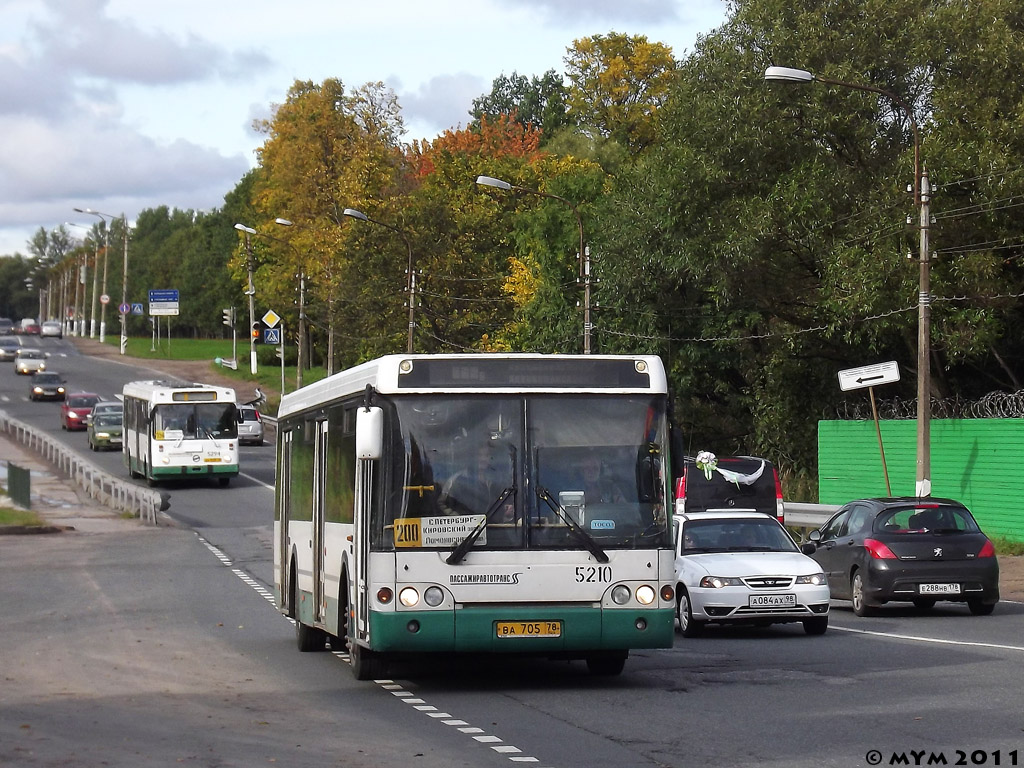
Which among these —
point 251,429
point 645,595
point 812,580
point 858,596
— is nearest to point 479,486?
point 645,595

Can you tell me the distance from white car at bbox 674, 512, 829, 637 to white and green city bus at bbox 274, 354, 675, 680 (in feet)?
15.5

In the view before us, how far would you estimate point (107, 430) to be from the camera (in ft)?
204

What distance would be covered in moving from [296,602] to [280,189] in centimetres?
7617

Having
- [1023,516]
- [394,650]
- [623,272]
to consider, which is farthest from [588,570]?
[623,272]

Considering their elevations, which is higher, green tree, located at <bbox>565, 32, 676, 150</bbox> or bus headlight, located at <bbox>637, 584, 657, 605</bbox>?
green tree, located at <bbox>565, 32, 676, 150</bbox>

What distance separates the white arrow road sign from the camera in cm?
3052

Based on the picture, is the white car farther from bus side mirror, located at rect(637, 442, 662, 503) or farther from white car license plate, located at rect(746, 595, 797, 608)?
bus side mirror, located at rect(637, 442, 662, 503)

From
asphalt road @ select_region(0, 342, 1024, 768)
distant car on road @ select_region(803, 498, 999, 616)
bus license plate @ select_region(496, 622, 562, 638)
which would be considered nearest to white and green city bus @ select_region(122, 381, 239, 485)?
asphalt road @ select_region(0, 342, 1024, 768)

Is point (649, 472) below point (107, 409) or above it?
below

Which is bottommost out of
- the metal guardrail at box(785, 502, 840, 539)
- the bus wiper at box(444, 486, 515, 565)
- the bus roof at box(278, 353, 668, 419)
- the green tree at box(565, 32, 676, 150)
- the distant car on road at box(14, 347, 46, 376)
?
the metal guardrail at box(785, 502, 840, 539)

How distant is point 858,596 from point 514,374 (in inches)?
368

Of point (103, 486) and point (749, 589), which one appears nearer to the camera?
point (749, 589)

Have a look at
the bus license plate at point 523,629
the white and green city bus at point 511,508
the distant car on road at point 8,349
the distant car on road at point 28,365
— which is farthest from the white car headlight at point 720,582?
the distant car on road at point 8,349

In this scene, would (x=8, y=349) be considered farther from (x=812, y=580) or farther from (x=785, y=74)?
(x=812, y=580)
